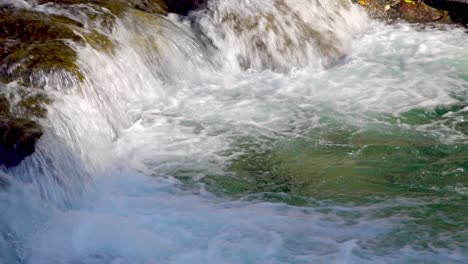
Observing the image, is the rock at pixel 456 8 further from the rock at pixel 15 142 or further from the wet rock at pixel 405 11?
the rock at pixel 15 142

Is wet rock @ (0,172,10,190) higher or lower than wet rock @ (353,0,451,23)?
lower

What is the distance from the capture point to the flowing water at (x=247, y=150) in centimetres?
509

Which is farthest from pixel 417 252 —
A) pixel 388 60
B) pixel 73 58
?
pixel 388 60

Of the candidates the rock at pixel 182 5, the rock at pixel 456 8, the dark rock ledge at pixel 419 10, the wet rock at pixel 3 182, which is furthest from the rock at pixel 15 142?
the rock at pixel 456 8

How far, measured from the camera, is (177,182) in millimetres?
6133

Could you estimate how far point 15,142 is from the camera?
5.58 m

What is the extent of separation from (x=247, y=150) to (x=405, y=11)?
6.19 meters

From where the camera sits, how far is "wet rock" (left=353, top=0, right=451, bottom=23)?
11.5 m

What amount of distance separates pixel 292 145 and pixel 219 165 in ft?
2.98

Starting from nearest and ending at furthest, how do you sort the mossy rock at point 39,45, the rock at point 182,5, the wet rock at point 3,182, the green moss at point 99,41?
the wet rock at point 3,182 < the mossy rock at point 39,45 < the green moss at point 99,41 < the rock at point 182,5

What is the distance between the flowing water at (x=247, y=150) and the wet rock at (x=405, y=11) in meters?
1.06

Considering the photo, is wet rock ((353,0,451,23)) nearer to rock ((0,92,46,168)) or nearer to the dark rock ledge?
the dark rock ledge

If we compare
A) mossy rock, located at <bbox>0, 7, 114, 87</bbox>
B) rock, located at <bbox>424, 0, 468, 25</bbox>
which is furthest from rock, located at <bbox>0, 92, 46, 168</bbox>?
rock, located at <bbox>424, 0, 468, 25</bbox>

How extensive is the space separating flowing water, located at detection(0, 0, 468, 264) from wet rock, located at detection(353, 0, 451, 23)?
41.9 inches
